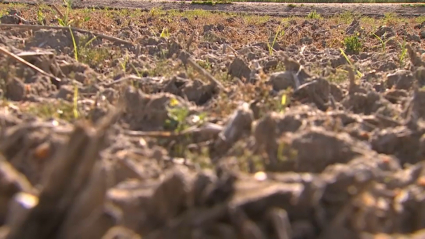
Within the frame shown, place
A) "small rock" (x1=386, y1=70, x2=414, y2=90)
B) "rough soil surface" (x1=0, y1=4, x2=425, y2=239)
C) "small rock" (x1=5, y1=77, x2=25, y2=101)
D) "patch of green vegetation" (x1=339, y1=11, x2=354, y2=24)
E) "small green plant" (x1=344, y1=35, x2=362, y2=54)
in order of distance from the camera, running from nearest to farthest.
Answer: "rough soil surface" (x1=0, y1=4, x2=425, y2=239)
"small rock" (x1=5, y1=77, x2=25, y2=101)
"small rock" (x1=386, y1=70, x2=414, y2=90)
"small green plant" (x1=344, y1=35, x2=362, y2=54)
"patch of green vegetation" (x1=339, y1=11, x2=354, y2=24)

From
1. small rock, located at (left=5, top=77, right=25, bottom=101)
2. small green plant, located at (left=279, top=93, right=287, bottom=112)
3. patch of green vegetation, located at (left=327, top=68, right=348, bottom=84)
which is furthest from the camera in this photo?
patch of green vegetation, located at (left=327, top=68, right=348, bottom=84)

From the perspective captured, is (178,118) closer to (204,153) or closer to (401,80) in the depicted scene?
(204,153)

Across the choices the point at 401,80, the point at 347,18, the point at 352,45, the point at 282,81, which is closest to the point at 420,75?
the point at 401,80

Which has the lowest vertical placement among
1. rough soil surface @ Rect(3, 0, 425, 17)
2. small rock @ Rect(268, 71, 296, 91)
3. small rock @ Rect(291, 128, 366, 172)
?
rough soil surface @ Rect(3, 0, 425, 17)

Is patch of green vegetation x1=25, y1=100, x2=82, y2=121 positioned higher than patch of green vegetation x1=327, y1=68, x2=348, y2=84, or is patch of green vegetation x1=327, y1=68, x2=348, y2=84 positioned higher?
patch of green vegetation x1=25, y1=100, x2=82, y2=121

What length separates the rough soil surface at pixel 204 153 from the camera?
1404mm

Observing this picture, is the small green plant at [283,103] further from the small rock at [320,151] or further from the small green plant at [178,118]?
the small rock at [320,151]

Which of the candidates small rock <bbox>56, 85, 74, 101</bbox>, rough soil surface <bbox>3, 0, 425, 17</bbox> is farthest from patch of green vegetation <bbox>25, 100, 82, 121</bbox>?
rough soil surface <bbox>3, 0, 425, 17</bbox>

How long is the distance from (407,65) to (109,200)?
327cm

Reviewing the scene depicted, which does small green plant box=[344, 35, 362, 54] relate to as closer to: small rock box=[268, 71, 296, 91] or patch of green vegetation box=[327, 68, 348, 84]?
patch of green vegetation box=[327, 68, 348, 84]

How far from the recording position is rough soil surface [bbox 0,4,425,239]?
55.3 inches

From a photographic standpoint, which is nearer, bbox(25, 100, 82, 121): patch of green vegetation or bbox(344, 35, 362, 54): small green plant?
bbox(25, 100, 82, 121): patch of green vegetation

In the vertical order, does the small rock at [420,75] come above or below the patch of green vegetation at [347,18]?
above

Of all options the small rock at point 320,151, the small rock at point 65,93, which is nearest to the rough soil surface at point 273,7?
the small rock at point 65,93
